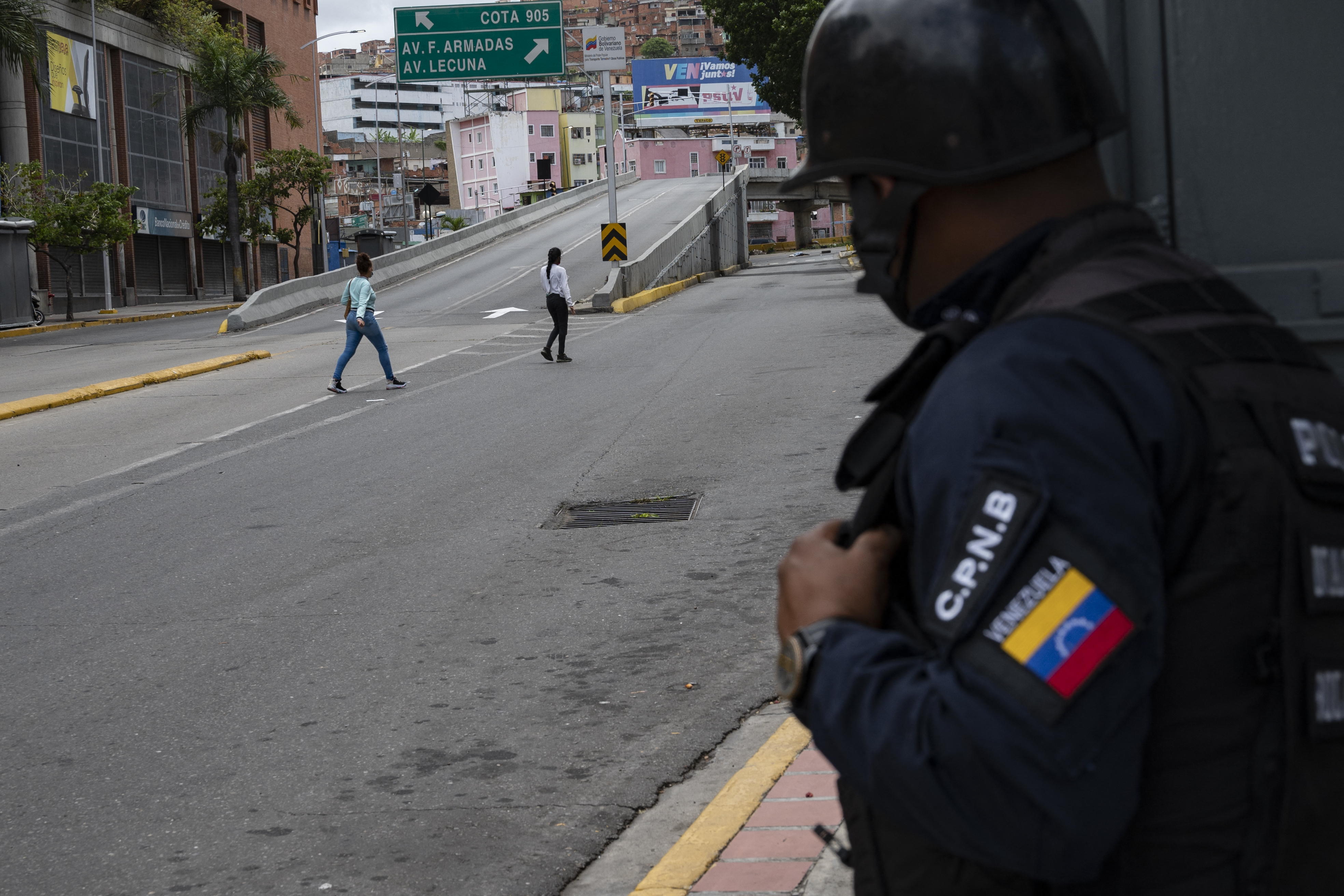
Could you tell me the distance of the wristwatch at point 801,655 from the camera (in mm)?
1409

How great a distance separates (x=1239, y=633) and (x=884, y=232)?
539 mm

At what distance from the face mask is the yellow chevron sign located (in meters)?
30.8

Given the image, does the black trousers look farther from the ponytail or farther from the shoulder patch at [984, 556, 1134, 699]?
the shoulder patch at [984, 556, 1134, 699]

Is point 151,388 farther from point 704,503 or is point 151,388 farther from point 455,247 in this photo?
point 455,247

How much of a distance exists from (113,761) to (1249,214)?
4.19m

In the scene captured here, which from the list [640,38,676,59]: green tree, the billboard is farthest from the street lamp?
[640,38,676,59]: green tree

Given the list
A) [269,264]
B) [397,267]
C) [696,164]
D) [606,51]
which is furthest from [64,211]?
[696,164]

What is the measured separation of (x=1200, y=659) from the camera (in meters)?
1.28

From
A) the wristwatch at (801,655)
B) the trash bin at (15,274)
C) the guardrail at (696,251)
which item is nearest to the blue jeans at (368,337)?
the guardrail at (696,251)

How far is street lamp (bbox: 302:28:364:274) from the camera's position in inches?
2329

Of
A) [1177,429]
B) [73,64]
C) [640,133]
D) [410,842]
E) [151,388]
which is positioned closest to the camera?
[1177,429]

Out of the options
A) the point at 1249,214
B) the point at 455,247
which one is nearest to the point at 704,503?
the point at 1249,214

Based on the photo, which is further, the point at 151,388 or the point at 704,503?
the point at 151,388

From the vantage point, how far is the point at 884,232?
1.49 metres
